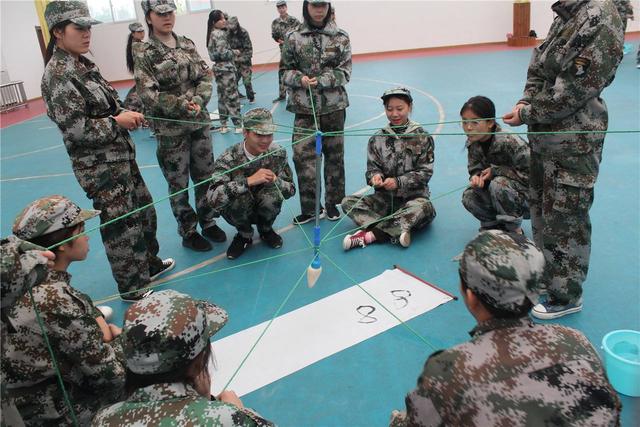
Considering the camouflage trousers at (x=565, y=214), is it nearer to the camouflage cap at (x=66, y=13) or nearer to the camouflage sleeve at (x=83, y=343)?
the camouflage sleeve at (x=83, y=343)

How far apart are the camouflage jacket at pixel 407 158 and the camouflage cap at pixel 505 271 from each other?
85.5 inches

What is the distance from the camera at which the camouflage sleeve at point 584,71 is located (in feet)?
6.50

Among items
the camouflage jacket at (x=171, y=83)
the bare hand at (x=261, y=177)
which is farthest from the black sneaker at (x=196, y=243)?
the camouflage jacket at (x=171, y=83)

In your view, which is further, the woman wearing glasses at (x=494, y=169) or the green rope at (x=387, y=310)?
the woman wearing glasses at (x=494, y=169)

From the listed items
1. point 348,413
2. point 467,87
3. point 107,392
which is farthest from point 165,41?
point 467,87

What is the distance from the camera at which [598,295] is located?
2.53m

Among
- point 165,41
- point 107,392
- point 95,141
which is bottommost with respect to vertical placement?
point 107,392

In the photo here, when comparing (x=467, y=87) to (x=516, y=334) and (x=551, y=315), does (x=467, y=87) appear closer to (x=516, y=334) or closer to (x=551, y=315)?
(x=551, y=315)

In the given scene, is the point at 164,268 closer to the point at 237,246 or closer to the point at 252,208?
the point at 237,246

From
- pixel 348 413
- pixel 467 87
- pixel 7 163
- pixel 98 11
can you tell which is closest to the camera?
pixel 348 413

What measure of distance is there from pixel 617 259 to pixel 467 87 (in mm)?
5369

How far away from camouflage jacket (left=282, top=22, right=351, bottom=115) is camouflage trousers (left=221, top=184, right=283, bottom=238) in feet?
2.28

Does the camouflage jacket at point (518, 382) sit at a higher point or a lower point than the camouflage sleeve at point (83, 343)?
higher

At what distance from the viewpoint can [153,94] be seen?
118 inches
